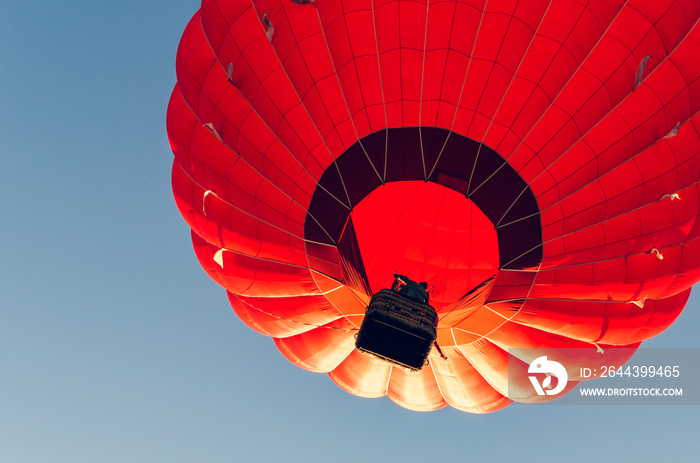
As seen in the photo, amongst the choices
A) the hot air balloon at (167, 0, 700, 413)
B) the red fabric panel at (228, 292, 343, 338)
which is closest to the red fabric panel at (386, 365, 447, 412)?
the hot air balloon at (167, 0, 700, 413)

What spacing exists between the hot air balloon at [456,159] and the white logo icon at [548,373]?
15 cm

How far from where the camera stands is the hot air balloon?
6055mm

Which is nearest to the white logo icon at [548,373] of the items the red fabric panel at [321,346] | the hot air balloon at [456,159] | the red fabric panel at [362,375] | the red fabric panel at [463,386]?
the hot air balloon at [456,159]

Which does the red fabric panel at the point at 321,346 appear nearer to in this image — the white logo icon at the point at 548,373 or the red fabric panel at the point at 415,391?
the red fabric panel at the point at 415,391

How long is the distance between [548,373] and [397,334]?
241cm

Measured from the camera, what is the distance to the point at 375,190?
687 centimetres

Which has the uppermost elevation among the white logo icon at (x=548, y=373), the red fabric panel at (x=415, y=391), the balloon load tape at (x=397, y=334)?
the white logo icon at (x=548, y=373)

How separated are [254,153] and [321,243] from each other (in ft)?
→ 3.77

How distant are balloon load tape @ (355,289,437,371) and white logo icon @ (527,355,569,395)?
185cm

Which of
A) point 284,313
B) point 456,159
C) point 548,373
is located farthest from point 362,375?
point 456,159

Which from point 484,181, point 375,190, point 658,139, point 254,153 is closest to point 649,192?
point 658,139

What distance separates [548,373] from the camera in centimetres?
774

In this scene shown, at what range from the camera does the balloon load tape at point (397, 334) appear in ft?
20.9

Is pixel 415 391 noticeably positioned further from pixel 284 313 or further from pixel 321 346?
pixel 284 313
